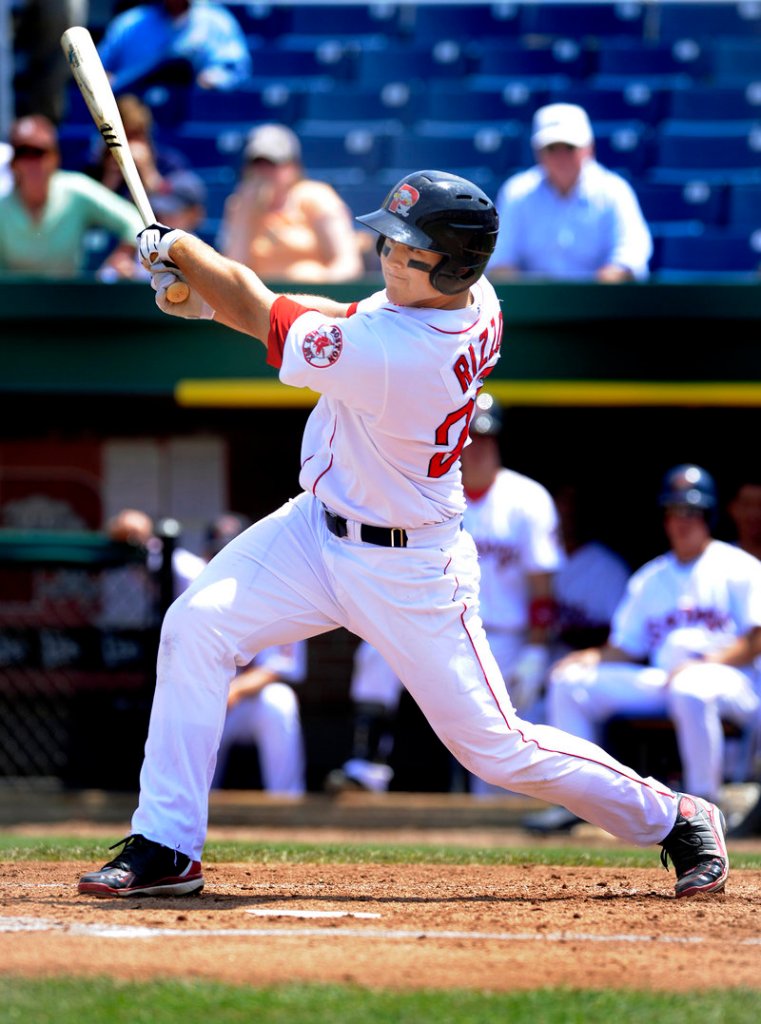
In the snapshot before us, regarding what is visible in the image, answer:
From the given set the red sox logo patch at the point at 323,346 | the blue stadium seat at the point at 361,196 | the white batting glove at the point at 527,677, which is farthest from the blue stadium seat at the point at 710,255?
the red sox logo patch at the point at 323,346

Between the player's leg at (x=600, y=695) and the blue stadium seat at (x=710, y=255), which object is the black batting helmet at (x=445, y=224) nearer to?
the player's leg at (x=600, y=695)

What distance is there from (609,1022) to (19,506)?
20.7 ft

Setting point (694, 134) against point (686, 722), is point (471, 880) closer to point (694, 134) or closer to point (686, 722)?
point (686, 722)

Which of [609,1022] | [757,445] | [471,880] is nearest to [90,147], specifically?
[757,445]

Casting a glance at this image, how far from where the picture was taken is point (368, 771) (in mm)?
7195

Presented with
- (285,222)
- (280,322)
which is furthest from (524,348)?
(280,322)

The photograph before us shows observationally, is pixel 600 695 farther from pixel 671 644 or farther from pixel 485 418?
pixel 485 418

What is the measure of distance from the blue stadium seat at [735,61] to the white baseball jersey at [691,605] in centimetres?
402

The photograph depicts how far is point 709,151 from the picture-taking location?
9219 millimetres

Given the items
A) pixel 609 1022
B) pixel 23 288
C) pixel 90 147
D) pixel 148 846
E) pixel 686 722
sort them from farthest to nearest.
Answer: pixel 90 147 < pixel 23 288 < pixel 686 722 < pixel 148 846 < pixel 609 1022

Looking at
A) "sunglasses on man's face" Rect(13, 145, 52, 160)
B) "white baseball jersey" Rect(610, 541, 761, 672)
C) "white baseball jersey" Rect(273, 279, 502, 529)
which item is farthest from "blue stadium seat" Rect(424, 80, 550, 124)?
"white baseball jersey" Rect(273, 279, 502, 529)

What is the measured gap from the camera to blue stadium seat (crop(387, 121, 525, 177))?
30.0 ft

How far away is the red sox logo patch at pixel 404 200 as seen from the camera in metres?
3.43

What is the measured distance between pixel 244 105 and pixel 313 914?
7114 millimetres
